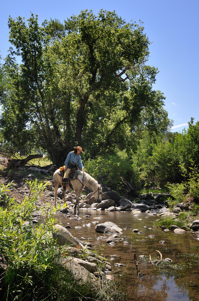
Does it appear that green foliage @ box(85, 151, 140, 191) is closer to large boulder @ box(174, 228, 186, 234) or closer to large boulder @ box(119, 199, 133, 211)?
large boulder @ box(119, 199, 133, 211)

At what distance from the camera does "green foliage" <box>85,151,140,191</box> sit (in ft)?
71.3

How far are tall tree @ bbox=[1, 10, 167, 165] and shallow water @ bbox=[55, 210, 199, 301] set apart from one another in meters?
19.0

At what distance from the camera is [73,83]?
83.2ft

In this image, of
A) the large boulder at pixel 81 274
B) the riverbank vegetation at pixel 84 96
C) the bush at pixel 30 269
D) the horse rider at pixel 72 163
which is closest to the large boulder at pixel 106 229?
the horse rider at pixel 72 163

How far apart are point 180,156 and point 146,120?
1455 cm

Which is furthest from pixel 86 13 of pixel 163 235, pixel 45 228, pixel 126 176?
pixel 45 228

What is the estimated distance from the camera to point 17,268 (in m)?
2.92

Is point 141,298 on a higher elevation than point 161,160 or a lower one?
lower

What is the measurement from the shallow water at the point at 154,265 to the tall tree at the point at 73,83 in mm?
19042

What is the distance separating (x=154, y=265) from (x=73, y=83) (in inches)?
872

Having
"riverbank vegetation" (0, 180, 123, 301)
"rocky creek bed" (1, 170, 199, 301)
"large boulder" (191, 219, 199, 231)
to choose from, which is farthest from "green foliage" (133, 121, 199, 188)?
"riverbank vegetation" (0, 180, 123, 301)

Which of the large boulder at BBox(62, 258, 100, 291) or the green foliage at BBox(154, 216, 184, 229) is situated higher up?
the large boulder at BBox(62, 258, 100, 291)

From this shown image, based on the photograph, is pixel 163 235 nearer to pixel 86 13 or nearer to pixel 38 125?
pixel 38 125

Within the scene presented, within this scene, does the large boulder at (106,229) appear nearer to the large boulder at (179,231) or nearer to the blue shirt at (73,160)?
the large boulder at (179,231)
